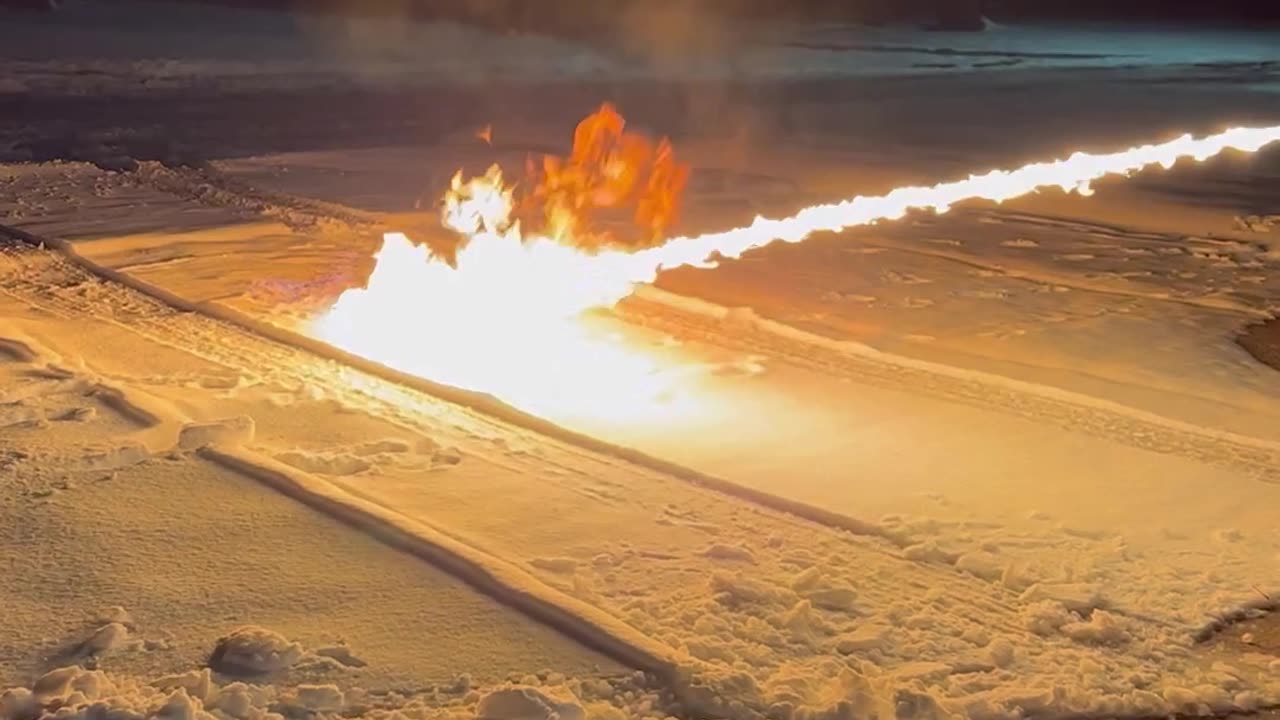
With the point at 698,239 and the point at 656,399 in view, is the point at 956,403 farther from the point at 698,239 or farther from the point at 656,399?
the point at 698,239

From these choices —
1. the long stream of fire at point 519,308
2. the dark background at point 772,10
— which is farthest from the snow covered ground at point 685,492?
the dark background at point 772,10

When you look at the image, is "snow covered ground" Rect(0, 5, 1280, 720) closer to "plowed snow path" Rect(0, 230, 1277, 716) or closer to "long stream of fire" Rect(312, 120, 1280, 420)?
"plowed snow path" Rect(0, 230, 1277, 716)

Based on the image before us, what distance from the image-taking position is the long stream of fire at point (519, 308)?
8.29 meters

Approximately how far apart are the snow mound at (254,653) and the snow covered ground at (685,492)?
0.02 metres

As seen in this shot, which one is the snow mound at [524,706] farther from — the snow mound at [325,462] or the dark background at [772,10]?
the dark background at [772,10]

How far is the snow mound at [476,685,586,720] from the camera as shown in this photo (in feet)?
15.3

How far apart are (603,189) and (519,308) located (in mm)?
4710

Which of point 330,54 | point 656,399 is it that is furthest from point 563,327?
point 330,54

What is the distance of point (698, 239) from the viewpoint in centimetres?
1244

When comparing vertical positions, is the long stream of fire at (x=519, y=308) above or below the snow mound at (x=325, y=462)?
above

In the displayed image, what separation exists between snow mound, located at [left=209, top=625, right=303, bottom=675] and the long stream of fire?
2.88 m

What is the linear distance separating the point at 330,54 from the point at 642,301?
23.2m

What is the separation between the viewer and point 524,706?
4.67m

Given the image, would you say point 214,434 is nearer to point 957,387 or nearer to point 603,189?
point 957,387
